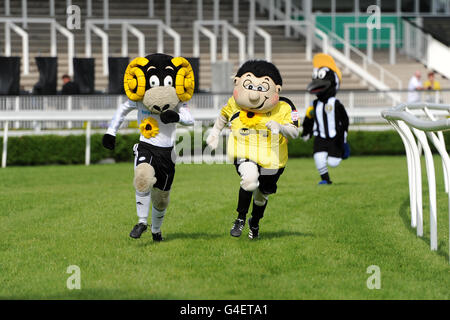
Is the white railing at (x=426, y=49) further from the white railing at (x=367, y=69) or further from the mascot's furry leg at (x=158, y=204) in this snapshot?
the mascot's furry leg at (x=158, y=204)

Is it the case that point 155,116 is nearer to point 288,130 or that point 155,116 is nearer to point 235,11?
point 288,130

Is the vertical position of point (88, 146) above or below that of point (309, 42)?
below

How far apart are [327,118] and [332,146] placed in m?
0.40

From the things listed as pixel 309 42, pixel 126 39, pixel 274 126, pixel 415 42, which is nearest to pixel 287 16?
pixel 309 42

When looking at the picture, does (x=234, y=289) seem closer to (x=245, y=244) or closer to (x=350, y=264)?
(x=350, y=264)

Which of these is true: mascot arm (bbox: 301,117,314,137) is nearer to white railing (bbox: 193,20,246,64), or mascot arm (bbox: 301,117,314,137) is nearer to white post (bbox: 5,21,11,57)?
white railing (bbox: 193,20,246,64)

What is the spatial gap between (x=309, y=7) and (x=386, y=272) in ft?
81.3

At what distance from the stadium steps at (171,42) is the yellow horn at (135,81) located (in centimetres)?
1778

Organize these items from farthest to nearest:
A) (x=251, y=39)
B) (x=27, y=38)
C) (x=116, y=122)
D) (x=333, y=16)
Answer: (x=333, y=16)
(x=251, y=39)
(x=27, y=38)
(x=116, y=122)

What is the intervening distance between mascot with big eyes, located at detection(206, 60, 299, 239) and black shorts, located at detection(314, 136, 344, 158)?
17.4 feet

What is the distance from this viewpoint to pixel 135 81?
750 cm

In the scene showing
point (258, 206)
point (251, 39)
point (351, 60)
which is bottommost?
point (258, 206)

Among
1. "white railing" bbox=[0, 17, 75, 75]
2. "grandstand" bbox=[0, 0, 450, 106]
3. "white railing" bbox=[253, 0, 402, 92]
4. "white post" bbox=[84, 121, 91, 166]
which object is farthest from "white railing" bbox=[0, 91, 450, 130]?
"white railing" bbox=[0, 17, 75, 75]
